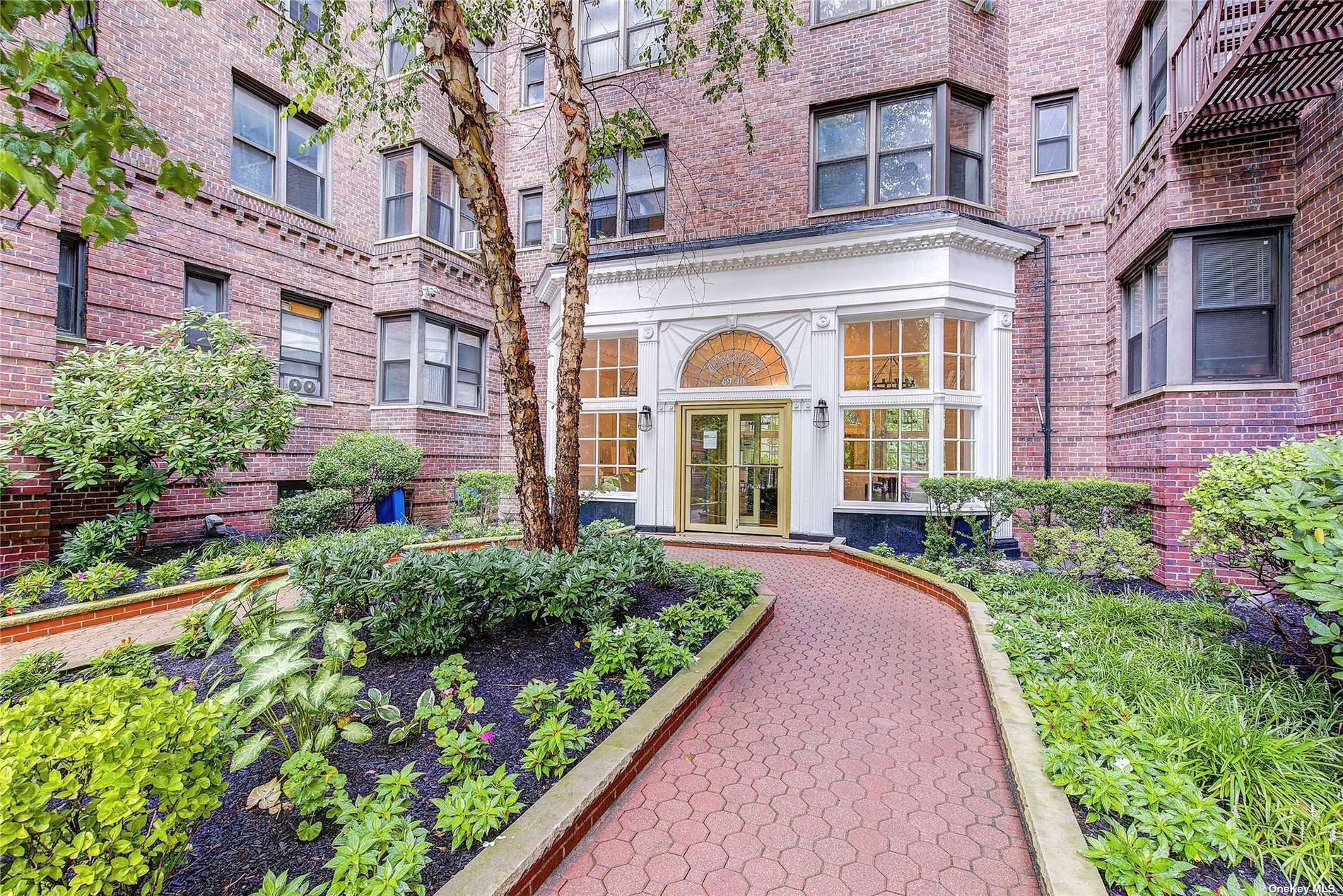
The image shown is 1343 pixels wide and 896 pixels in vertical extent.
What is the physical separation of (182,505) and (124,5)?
280 inches

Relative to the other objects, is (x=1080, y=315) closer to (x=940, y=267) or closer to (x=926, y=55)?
(x=940, y=267)

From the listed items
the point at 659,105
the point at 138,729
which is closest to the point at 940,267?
the point at 659,105

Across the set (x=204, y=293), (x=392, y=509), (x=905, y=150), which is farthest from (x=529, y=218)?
(x=905, y=150)

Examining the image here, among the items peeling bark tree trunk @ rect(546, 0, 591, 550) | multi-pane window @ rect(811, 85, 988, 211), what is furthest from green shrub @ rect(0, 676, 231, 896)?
multi-pane window @ rect(811, 85, 988, 211)

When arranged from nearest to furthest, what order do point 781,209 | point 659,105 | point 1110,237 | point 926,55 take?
point 1110,237 < point 926,55 < point 781,209 < point 659,105

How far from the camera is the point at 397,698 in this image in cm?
346

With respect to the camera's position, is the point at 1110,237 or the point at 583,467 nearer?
Result: the point at 1110,237

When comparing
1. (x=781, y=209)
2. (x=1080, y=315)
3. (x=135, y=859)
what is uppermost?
(x=781, y=209)

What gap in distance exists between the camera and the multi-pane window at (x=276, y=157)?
9.30m

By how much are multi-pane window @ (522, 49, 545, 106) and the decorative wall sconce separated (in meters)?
9.88

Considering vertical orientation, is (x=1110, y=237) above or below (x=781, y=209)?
below

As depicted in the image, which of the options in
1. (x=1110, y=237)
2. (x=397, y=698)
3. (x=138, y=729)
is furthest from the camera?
(x=1110, y=237)

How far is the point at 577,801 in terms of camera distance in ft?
8.08

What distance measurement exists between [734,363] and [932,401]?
128 inches
